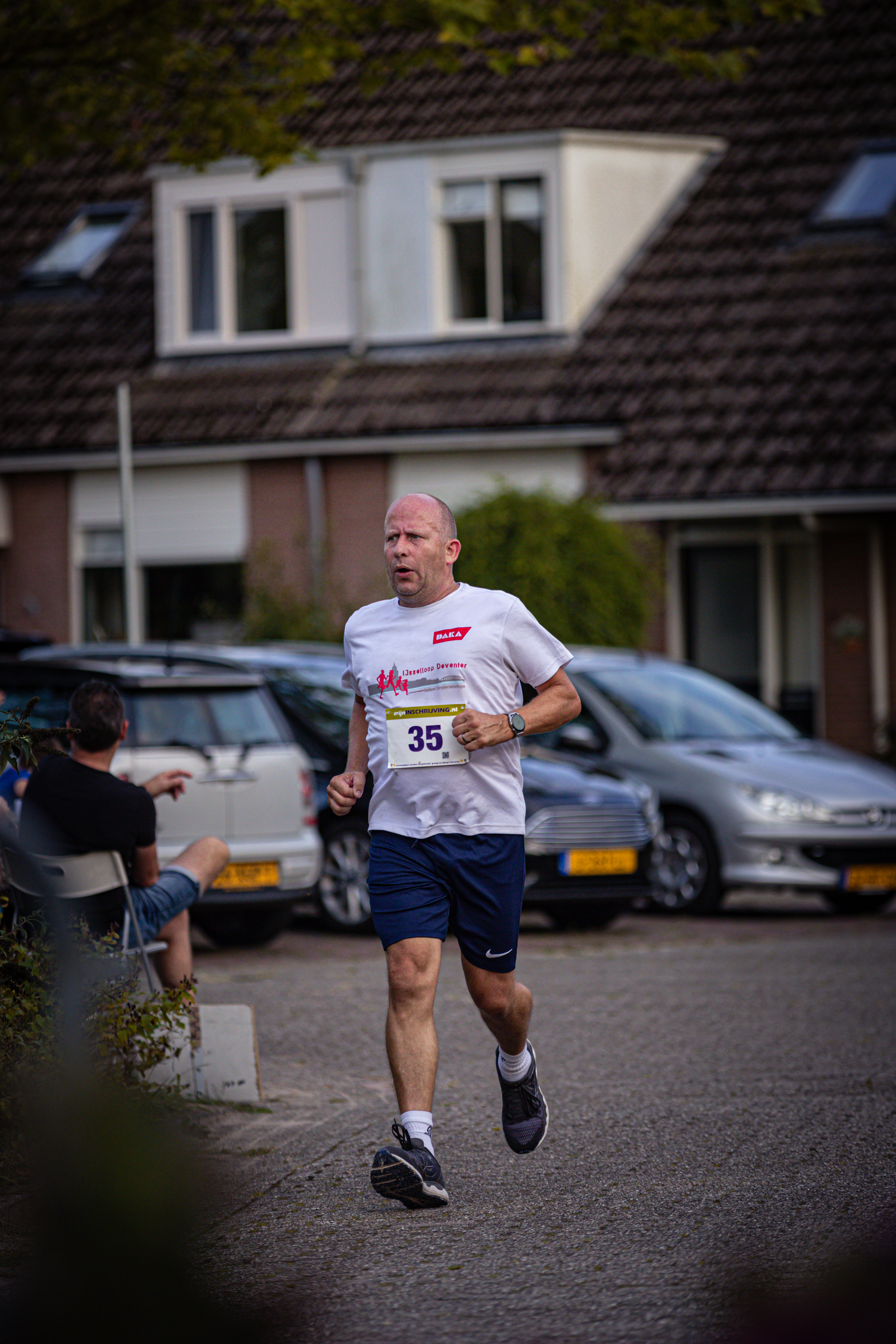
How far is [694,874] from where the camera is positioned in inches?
537

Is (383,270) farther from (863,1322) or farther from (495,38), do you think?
(863,1322)

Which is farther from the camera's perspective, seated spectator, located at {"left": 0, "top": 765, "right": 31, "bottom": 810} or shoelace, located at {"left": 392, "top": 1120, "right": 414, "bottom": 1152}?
seated spectator, located at {"left": 0, "top": 765, "right": 31, "bottom": 810}

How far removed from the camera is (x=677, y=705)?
14484 millimetres

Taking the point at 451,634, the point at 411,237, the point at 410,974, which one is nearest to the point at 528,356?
the point at 411,237

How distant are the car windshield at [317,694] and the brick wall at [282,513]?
8730 millimetres

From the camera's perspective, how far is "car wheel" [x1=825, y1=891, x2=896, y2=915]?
1373 cm

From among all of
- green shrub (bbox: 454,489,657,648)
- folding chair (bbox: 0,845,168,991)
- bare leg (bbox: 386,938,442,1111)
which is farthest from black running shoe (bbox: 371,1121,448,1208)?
green shrub (bbox: 454,489,657,648)

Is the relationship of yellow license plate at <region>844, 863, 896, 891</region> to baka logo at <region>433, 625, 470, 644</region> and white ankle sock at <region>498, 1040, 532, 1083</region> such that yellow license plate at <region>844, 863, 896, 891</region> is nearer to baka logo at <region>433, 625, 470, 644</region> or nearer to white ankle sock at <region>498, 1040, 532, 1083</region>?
white ankle sock at <region>498, 1040, 532, 1083</region>

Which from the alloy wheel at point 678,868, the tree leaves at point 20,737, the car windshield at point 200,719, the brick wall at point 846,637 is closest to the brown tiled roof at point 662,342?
the brick wall at point 846,637

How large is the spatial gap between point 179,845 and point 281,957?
115cm

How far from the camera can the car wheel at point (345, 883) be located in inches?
497

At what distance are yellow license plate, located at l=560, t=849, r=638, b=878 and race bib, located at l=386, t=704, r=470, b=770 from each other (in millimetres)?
6961

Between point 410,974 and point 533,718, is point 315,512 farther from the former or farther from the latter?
point 410,974

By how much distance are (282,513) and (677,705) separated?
29.7ft
